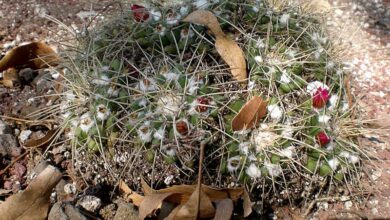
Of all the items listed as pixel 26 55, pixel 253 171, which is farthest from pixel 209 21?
pixel 26 55

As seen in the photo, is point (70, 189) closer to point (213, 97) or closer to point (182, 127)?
point (182, 127)

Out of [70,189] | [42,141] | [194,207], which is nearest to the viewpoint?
[194,207]

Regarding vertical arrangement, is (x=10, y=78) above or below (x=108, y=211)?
above

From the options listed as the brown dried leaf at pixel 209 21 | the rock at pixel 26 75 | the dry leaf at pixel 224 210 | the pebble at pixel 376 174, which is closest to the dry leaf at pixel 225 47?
the brown dried leaf at pixel 209 21

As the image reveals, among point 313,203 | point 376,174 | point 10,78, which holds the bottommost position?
point 376,174

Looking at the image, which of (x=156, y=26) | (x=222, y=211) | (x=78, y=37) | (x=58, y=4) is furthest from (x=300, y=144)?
(x=58, y=4)

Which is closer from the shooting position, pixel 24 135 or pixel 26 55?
pixel 24 135

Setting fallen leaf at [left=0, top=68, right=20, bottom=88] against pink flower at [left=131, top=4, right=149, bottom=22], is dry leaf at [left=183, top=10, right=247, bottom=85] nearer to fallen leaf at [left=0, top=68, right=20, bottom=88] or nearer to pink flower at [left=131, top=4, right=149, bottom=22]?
pink flower at [left=131, top=4, right=149, bottom=22]

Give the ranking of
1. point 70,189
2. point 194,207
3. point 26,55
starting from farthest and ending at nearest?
point 26,55 → point 70,189 → point 194,207
